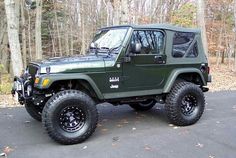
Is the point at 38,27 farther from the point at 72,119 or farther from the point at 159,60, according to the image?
the point at 72,119

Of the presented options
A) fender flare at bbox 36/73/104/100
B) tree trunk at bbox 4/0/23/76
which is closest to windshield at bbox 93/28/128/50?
fender flare at bbox 36/73/104/100

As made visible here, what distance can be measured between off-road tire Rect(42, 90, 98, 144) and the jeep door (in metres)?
0.90

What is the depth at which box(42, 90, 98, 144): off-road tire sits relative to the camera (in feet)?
18.1

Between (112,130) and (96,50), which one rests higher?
(96,50)

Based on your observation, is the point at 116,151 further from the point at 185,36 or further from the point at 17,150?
the point at 185,36

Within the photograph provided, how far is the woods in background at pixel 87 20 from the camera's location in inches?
911

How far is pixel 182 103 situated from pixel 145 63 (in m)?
1.20

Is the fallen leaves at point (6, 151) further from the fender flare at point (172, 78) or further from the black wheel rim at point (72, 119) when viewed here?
the fender flare at point (172, 78)

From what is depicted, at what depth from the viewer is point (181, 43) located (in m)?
7.08

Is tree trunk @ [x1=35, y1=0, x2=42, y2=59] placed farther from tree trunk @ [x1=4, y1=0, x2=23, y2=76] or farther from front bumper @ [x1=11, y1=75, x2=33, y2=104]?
front bumper @ [x1=11, y1=75, x2=33, y2=104]

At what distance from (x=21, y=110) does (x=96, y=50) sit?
8.86 feet

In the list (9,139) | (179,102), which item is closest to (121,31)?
(179,102)

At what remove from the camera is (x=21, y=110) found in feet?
26.9

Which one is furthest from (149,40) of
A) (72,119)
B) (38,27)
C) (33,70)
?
(38,27)
